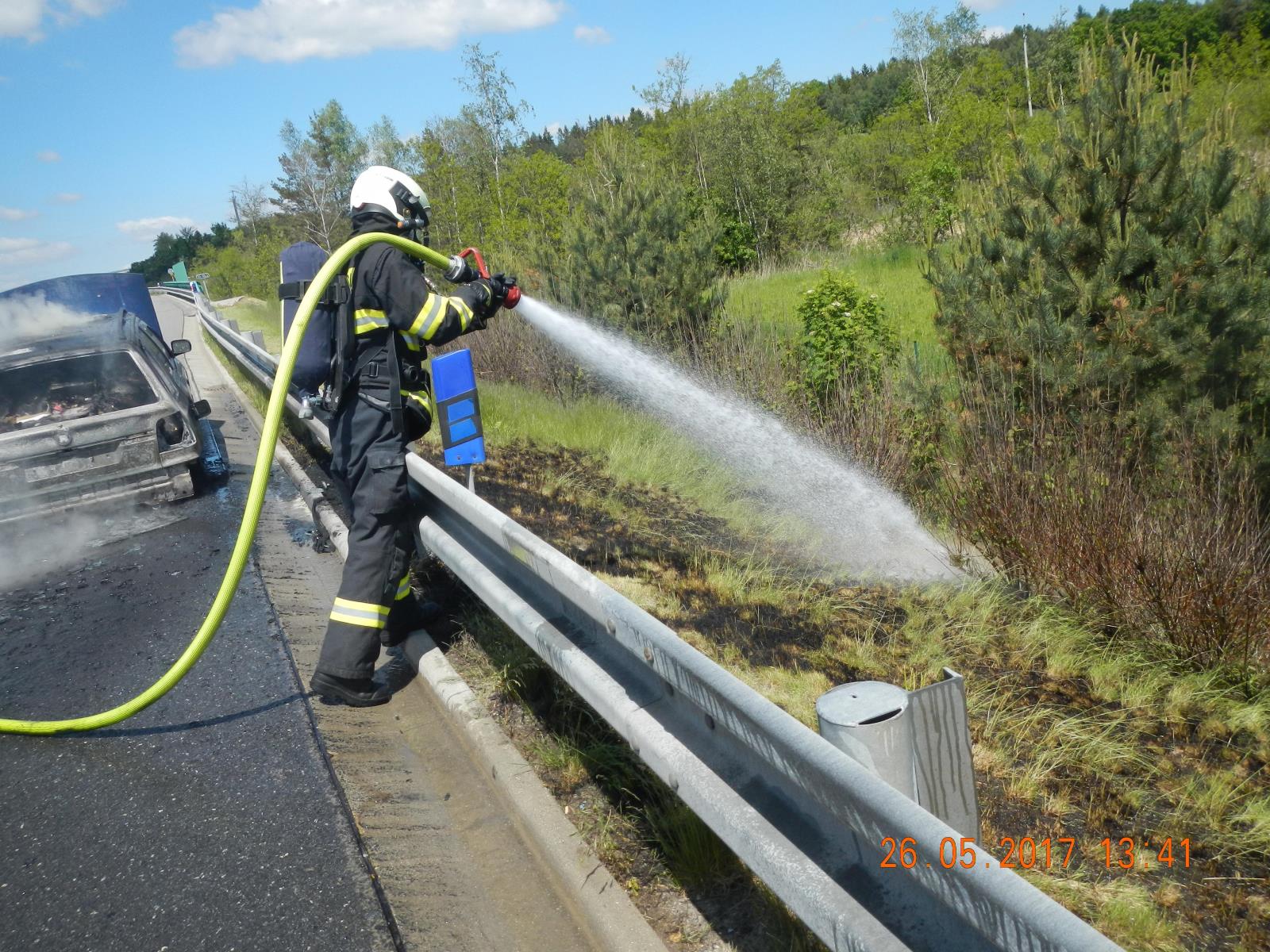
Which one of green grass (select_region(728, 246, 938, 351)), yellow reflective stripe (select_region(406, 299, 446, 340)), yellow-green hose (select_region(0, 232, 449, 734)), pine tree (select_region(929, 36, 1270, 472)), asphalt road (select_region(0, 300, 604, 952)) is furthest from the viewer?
green grass (select_region(728, 246, 938, 351))

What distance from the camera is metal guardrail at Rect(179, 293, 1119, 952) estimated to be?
4.31ft

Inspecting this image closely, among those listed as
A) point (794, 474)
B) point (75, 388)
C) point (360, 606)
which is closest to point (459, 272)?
point (360, 606)

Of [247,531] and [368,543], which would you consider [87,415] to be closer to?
[247,531]

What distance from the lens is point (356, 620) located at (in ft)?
12.9

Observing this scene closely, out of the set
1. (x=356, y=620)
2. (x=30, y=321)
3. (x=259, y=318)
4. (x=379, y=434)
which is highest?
(x=259, y=318)

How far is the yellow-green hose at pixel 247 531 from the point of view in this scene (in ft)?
12.4

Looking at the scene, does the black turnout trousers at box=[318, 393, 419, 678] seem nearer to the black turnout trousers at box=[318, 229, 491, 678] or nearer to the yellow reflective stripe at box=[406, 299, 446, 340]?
the black turnout trousers at box=[318, 229, 491, 678]

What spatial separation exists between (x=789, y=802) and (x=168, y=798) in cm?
248

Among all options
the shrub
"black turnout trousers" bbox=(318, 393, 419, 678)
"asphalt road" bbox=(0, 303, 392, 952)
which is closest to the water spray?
the shrub

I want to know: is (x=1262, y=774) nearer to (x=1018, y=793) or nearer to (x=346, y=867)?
(x=1018, y=793)

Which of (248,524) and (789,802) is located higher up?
(248,524)

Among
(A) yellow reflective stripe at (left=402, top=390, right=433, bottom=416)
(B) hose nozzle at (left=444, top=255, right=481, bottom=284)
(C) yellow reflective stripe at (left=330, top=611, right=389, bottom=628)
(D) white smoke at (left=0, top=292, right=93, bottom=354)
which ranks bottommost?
(C) yellow reflective stripe at (left=330, top=611, right=389, bottom=628)

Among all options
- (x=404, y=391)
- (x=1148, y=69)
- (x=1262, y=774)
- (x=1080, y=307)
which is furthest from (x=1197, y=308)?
(x=404, y=391)

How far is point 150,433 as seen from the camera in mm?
7480
